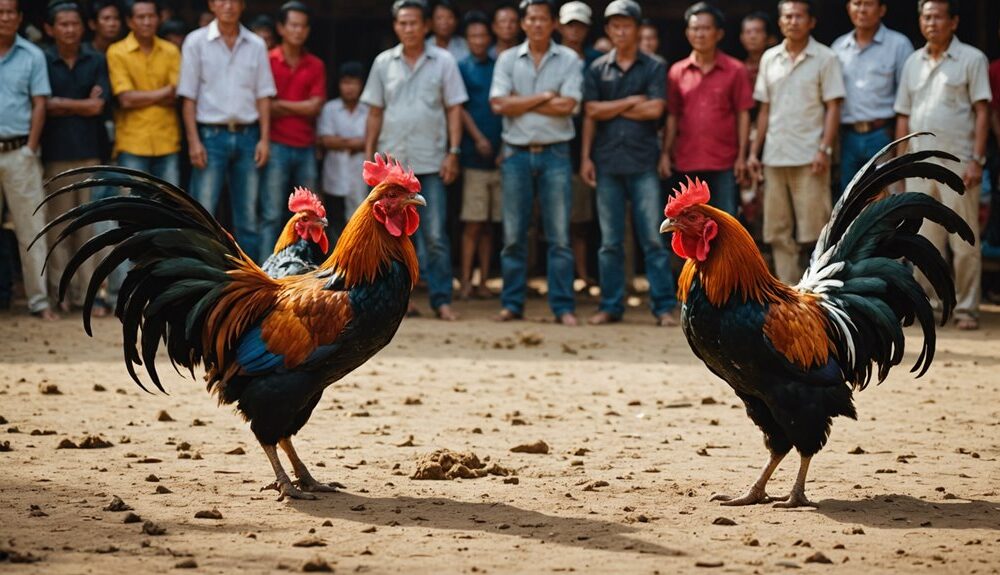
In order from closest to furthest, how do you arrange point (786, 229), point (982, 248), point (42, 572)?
point (42, 572) < point (786, 229) < point (982, 248)

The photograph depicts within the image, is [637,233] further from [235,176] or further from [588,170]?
[235,176]

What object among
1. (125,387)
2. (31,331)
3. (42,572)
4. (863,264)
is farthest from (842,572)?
(31,331)

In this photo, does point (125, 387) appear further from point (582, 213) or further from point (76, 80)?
point (582, 213)

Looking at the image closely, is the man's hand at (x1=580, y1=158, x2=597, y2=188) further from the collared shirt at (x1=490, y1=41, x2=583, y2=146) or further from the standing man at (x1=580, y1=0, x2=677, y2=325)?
the collared shirt at (x1=490, y1=41, x2=583, y2=146)

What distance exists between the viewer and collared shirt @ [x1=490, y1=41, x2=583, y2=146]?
1143 cm

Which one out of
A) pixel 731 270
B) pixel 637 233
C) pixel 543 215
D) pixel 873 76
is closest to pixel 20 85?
pixel 543 215

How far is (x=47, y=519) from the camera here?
17.6 ft

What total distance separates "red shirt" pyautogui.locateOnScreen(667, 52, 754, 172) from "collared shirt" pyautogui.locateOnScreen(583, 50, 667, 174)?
0.26 m

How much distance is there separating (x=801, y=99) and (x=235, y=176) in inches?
195

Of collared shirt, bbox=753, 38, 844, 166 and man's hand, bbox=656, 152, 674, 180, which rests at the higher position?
collared shirt, bbox=753, 38, 844, 166

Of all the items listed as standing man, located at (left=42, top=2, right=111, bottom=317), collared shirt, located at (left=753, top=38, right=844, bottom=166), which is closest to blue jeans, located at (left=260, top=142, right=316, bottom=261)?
standing man, located at (left=42, top=2, right=111, bottom=317)

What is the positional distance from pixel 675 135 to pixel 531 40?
150cm

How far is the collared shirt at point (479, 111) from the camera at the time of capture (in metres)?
12.5

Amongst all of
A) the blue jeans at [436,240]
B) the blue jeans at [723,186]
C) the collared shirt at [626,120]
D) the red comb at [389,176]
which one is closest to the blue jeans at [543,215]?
the collared shirt at [626,120]
